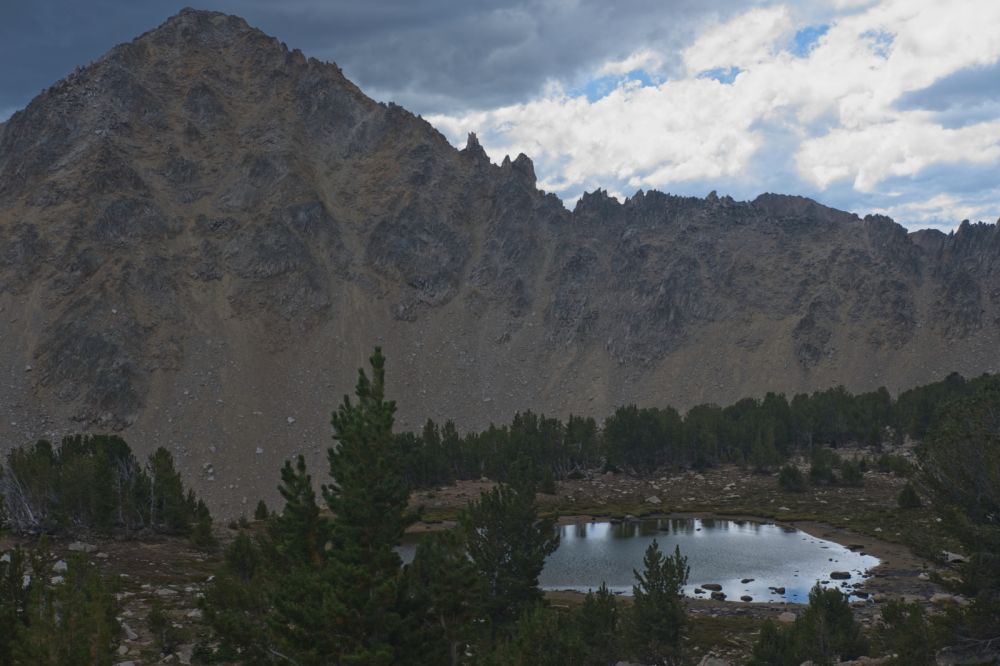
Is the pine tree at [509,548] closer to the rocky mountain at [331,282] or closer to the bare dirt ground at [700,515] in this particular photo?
the bare dirt ground at [700,515]

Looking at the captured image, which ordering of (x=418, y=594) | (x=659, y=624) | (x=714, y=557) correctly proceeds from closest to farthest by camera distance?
(x=418, y=594) < (x=659, y=624) < (x=714, y=557)

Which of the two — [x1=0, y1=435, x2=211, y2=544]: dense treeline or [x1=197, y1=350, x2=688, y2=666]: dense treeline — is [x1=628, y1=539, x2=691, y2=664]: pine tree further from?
[x1=0, y1=435, x2=211, y2=544]: dense treeline

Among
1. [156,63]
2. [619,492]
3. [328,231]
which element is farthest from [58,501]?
[156,63]

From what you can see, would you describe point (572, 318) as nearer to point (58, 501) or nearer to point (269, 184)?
point (269, 184)

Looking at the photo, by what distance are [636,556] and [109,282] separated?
112 metres

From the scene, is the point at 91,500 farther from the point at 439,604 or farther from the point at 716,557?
the point at 716,557

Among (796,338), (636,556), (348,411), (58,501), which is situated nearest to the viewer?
(348,411)

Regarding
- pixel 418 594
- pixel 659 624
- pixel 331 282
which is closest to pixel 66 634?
pixel 418 594

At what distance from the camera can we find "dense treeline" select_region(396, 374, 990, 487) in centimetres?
11069

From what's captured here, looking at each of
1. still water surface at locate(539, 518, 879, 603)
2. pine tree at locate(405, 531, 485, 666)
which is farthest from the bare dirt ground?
pine tree at locate(405, 531, 485, 666)

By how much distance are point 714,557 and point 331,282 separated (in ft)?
358

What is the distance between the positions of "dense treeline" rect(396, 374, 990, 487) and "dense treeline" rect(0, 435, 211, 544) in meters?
46.2

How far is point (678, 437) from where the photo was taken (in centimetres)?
11712

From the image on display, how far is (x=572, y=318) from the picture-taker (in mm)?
173000
